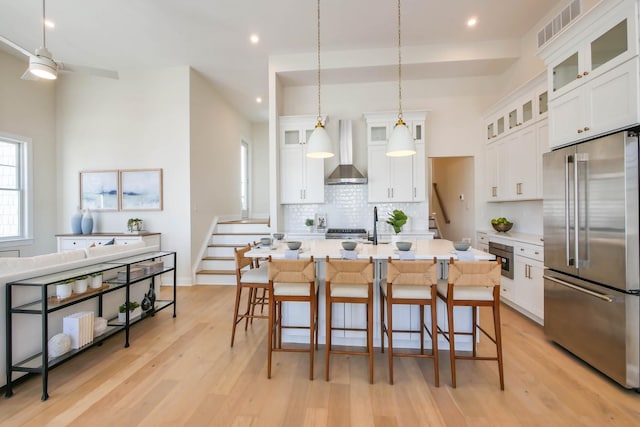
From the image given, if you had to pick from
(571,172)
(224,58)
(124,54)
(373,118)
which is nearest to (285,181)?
(373,118)

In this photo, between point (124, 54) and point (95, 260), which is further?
point (124, 54)

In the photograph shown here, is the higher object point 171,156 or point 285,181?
point 171,156

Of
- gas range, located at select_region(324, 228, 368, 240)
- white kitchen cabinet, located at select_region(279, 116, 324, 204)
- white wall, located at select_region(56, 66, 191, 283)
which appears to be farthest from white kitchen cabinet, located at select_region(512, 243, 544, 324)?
white wall, located at select_region(56, 66, 191, 283)

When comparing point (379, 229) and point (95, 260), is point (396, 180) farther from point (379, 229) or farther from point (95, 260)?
point (95, 260)

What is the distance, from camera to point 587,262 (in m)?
2.28

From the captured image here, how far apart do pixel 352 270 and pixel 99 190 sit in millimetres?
5497

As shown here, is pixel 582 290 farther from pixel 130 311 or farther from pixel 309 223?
pixel 130 311

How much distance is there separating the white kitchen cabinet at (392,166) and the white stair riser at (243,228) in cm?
229

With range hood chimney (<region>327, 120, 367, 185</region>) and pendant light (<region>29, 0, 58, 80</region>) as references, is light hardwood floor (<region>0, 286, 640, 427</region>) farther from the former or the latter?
range hood chimney (<region>327, 120, 367, 185</region>)

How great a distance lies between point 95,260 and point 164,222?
99.9 inches

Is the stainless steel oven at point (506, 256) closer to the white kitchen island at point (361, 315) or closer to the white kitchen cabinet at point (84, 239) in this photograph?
the white kitchen island at point (361, 315)

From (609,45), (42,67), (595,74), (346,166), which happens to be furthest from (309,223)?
(609,45)

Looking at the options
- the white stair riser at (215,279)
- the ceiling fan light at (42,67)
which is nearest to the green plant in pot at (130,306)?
the white stair riser at (215,279)

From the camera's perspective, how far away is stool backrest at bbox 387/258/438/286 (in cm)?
207
